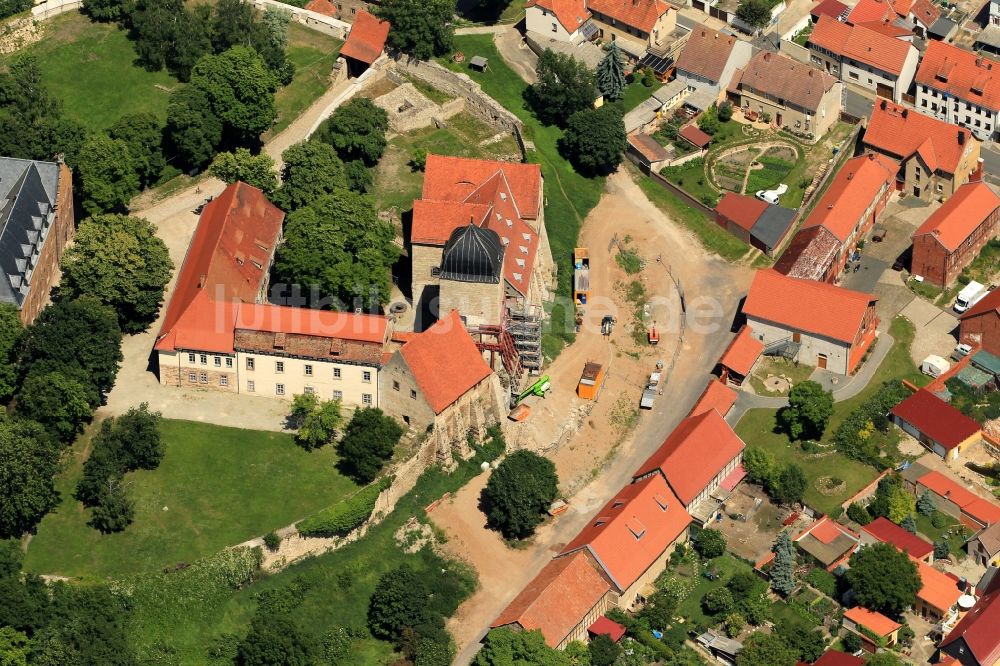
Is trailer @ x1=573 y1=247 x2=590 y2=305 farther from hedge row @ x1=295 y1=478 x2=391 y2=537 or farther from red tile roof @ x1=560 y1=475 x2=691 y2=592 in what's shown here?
hedge row @ x1=295 y1=478 x2=391 y2=537

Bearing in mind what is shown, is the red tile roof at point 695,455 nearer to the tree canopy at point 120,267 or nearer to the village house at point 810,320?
the village house at point 810,320

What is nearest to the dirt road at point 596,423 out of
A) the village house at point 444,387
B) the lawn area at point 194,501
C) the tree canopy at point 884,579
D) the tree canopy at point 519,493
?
the tree canopy at point 519,493

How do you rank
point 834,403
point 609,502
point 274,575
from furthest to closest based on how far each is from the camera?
point 834,403 → point 609,502 → point 274,575

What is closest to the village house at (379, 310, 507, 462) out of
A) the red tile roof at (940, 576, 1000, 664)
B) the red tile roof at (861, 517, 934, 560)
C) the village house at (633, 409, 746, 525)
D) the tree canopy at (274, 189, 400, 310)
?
the tree canopy at (274, 189, 400, 310)

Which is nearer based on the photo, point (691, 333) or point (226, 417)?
point (226, 417)

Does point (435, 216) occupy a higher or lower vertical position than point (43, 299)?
higher

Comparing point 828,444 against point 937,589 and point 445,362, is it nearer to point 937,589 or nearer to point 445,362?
point 937,589

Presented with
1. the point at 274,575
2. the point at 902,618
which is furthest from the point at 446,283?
the point at 902,618

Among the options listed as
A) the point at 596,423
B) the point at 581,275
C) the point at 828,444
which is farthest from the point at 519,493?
the point at 581,275

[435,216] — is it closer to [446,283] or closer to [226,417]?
[446,283]
